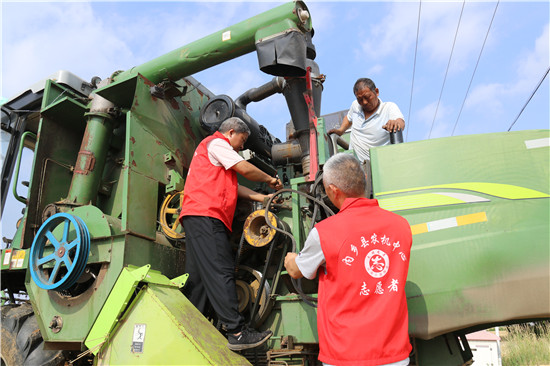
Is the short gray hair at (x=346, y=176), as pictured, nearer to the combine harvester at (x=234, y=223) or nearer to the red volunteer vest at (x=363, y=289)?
the red volunteer vest at (x=363, y=289)

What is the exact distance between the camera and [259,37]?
354 cm

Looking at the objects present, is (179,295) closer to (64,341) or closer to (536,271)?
(64,341)

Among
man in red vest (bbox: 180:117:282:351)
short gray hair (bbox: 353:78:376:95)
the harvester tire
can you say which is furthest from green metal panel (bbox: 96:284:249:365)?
short gray hair (bbox: 353:78:376:95)

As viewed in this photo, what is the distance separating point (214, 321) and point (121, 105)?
2.21 m

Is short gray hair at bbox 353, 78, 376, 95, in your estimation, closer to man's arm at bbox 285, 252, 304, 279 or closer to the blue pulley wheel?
man's arm at bbox 285, 252, 304, 279

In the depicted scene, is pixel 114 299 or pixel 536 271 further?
pixel 114 299

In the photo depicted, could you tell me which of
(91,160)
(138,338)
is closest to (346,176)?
(138,338)

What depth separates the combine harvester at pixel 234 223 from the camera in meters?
2.33

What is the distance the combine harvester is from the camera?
233 centimetres

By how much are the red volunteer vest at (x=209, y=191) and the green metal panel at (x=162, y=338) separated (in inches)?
24.4

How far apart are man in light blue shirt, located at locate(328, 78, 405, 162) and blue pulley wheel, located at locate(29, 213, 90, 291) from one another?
2.26 meters

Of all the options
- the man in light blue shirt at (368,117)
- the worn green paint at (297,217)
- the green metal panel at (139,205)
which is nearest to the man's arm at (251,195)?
the worn green paint at (297,217)

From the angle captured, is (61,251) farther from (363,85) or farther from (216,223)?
(363,85)

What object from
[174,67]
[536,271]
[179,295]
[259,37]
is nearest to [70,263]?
[179,295]
